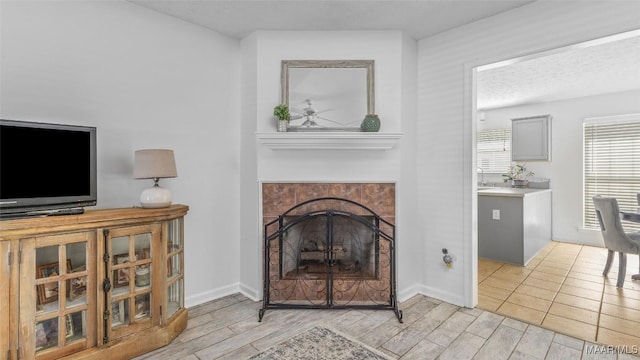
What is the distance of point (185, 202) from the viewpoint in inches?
107

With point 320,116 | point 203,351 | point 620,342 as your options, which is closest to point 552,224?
point 620,342

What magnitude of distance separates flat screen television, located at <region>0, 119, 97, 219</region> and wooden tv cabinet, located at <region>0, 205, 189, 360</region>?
157mm

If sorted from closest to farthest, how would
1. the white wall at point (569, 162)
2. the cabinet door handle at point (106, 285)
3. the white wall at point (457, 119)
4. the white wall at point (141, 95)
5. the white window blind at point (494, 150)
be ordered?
the cabinet door handle at point (106, 285) → the white wall at point (141, 95) → the white wall at point (457, 119) → the white wall at point (569, 162) → the white window blind at point (494, 150)

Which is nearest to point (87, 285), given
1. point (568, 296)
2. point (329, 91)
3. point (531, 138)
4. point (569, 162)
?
point (329, 91)

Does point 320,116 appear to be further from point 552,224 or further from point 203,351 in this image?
point 552,224

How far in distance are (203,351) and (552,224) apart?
5.83 m

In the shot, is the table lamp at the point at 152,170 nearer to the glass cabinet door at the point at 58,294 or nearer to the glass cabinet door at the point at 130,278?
the glass cabinet door at the point at 130,278

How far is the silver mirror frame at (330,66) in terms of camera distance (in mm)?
2809

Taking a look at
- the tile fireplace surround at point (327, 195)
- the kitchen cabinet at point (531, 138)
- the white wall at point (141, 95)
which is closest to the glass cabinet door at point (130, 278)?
the white wall at point (141, 95)

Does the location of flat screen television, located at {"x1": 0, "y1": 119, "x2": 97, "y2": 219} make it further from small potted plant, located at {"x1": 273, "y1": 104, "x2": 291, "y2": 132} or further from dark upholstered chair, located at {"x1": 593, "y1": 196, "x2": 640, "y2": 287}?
dark upholstered chair, located at {"x1": 593, "y1": 196, "x2": 640, "y2": 287}

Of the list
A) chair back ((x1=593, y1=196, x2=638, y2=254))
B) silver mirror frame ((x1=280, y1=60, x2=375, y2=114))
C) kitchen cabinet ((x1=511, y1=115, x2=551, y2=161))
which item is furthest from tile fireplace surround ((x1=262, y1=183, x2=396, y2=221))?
kitchen cabinet ((x1=511, y1=115, x2=551, y2=161))

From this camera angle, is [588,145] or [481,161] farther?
[481,161]

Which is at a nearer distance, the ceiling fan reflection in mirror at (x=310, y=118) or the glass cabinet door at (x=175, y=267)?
the glass cabinet door at (x=175, y=267)

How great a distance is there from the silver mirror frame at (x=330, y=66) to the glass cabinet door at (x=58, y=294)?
72.6 inches
